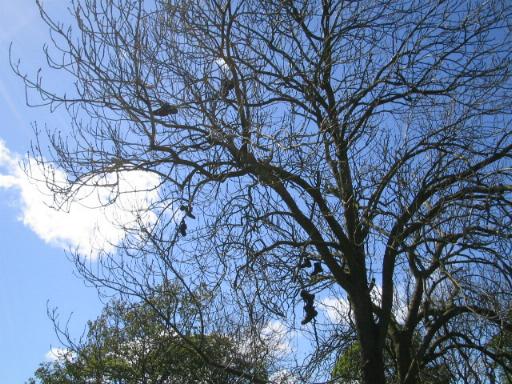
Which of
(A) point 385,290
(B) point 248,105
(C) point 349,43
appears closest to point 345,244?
(A) point 385,290

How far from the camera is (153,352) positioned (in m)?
9.59

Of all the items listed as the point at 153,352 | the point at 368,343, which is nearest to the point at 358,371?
the point at 368,343

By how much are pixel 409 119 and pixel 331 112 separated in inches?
37.9

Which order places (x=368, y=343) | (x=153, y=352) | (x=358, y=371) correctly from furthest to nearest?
1. (x=153, y=352)
2. (x=358, y=371)
3. (x=368, y=343)

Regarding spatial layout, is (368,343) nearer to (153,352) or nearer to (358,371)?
(358,371)

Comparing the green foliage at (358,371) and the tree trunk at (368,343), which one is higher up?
the green foliage at (358,371)

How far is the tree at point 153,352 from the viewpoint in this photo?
19.0 feet

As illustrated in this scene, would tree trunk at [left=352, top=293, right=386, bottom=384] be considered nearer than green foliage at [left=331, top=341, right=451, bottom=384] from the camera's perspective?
Yes

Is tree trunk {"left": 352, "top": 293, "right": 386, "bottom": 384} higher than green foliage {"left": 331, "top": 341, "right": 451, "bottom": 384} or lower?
lower

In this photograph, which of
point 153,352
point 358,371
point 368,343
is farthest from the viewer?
point 153,352

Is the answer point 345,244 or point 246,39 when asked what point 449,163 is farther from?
point 246,39

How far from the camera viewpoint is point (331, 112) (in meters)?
5.46

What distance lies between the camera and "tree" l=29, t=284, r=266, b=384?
5.79 m

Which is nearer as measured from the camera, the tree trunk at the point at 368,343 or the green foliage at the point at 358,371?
the tree trunk at the point at 368,343
